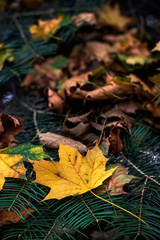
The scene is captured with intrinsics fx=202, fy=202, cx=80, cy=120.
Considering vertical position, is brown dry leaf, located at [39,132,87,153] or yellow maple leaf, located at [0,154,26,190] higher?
yellow maple leaf, located at [0,154,26,190]

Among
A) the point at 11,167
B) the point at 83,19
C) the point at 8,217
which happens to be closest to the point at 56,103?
the point at 11,167

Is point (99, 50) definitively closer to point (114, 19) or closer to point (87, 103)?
point (114, 19)

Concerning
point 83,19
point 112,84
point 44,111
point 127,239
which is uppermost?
point 83,19

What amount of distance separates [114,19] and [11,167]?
1.78m

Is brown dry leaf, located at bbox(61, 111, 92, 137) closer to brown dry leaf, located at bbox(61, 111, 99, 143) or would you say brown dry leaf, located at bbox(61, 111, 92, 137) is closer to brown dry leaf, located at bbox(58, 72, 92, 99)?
brown dry leaf, located at bbox(61, 111, 99, 143)

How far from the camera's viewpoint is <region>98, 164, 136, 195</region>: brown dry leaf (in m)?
0.69

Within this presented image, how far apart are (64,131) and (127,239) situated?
501 mm

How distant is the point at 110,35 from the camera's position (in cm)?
195

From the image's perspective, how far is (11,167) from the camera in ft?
2.42

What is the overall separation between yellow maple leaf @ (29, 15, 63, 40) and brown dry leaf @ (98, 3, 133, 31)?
1.96ft

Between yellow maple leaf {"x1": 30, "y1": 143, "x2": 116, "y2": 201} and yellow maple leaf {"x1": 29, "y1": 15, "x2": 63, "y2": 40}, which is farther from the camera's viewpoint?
yellow maple leaf {"x1": 29, "y1": 15, "x2": 63, "y2": 40}

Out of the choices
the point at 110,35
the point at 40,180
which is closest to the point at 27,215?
the point at 40,180

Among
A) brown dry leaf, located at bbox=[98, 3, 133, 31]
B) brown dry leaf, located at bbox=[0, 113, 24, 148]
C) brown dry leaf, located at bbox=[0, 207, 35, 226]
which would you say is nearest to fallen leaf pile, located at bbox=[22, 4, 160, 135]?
brown dry leaf, located at bbox=[98, 3, 133, 31]

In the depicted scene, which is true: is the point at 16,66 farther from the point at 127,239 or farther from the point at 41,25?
the point at 127,239
